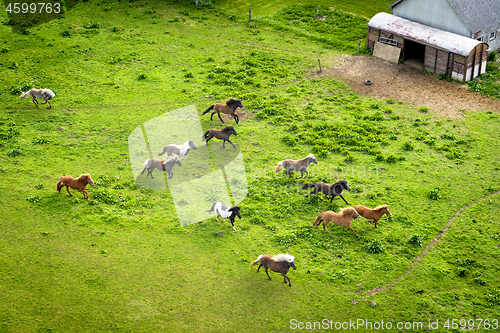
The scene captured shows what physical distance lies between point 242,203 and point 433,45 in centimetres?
1888

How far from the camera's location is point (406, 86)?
31094 millimetres

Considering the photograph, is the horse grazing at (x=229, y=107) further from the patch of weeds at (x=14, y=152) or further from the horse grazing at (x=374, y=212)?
the patch of weeds at (x=14, y=152)

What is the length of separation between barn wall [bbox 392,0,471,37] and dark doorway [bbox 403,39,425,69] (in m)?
1.90

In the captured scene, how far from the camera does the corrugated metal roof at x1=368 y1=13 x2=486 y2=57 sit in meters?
30.2

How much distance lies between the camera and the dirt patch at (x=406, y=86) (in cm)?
2909

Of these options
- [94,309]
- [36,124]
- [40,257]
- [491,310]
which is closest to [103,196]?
[40,257]

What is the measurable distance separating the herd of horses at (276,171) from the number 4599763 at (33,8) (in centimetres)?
2324

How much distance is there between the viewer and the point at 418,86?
31047 mm

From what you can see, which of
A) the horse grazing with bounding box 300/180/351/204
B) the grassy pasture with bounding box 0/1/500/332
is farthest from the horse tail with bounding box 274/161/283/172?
the horse grazing with bounding box 300/180/351/204

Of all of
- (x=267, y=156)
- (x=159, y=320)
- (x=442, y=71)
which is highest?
(x=442, y=71)

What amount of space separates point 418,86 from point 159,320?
23553 millimetres

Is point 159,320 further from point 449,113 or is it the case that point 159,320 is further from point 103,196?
point 449,113

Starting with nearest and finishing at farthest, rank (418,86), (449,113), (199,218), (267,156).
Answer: (199,218) → (267,156) → (449,113) → (418,86)

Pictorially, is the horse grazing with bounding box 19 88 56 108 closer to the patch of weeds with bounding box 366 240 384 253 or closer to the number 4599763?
the number 4599763
